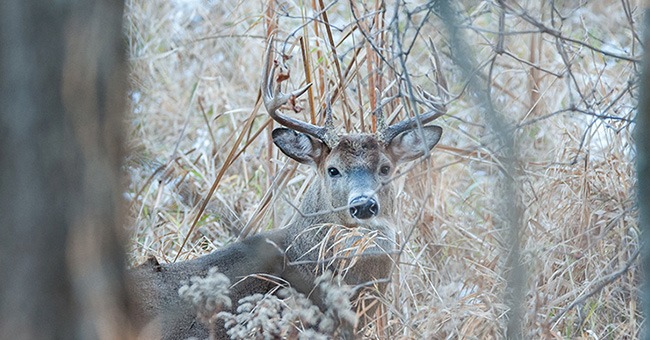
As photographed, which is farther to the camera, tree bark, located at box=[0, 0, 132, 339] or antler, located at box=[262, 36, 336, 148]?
antler, located at box=[262, 36, 336, 148]

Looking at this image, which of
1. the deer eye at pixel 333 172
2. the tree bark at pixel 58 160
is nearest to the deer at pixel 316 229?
the deer eye at pixel 333 172

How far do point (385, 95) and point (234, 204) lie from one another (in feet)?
5.02

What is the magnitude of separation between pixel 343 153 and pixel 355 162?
3.5 inches

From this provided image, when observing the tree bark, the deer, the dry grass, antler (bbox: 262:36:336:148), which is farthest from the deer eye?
the tree bark

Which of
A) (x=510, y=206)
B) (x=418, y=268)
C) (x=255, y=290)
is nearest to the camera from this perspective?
(x=510, y=206)

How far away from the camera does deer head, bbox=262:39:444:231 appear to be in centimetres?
530

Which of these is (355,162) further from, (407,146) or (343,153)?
(407,146)

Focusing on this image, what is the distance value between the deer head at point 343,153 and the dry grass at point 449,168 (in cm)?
28

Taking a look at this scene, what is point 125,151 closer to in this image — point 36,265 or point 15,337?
point 36,265

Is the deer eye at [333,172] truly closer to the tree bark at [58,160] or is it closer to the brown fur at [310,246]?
the brown fur at [310,246]

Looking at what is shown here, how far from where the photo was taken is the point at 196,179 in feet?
23.5

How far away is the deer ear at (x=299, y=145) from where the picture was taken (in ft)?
18.1

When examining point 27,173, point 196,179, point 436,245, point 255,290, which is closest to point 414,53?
point 196,179

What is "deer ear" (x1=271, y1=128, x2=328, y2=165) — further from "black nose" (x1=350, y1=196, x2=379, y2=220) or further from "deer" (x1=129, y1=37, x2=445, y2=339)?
"black nose" (x1=350, y1=196, x2=379, y2=220)
